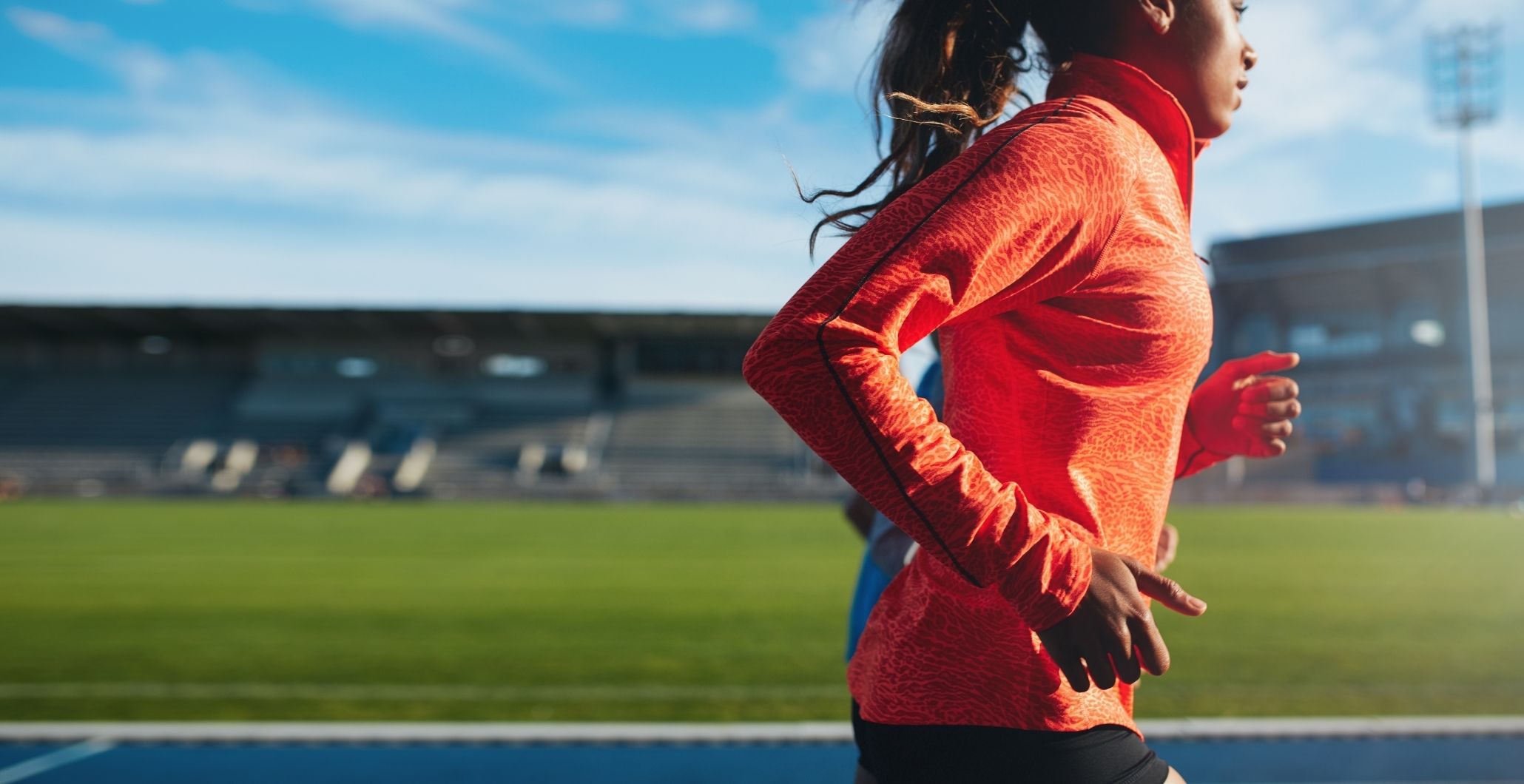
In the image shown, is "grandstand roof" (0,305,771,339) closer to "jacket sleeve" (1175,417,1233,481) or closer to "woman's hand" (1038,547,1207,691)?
"jacket sleeve" (1175,417,1233,481)

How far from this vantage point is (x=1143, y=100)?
1.07 meters

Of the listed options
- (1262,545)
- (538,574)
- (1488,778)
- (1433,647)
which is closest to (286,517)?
(538,574)

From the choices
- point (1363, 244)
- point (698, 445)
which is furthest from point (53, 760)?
point (1363, 244)

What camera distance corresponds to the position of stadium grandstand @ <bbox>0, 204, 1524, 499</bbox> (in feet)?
107

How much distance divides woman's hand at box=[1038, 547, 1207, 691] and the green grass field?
3.85 m

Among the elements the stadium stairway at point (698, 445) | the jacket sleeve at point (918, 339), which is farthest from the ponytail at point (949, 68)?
the stadium stairway at point (698, 445)

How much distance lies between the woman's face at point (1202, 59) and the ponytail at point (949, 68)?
0.09 m

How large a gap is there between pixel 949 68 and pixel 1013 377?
15.5 inches

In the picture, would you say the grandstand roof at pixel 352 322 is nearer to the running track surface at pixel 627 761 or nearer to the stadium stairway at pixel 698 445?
the stadium stairway at pixel 698 445

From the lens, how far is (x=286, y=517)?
19891 millimetres

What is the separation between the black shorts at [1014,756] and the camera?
1.01 meters

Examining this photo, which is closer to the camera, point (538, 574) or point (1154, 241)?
point (1154, 241)

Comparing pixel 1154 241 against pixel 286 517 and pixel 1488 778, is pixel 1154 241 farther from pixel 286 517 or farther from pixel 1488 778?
pixel 286 517

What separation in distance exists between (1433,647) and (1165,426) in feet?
20.9
